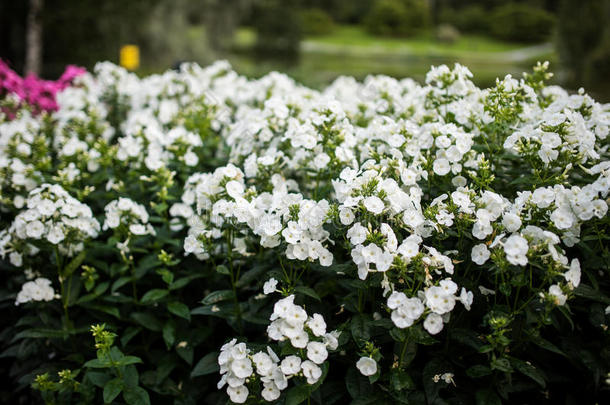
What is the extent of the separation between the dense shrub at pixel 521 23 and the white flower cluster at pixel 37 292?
39643mm

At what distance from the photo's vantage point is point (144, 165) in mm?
2889

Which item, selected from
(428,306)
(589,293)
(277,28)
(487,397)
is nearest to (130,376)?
(428,306)

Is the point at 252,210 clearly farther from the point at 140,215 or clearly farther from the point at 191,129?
the point at 191,129

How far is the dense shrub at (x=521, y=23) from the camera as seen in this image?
118ft

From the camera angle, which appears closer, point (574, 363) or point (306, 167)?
point (574, 363)

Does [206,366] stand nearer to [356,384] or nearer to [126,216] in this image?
[356,384]

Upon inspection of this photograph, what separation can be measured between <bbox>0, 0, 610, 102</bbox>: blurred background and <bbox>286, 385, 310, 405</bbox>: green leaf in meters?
2.07

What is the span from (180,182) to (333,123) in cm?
117

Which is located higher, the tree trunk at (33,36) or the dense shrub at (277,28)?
the tree trunk at (33,36)

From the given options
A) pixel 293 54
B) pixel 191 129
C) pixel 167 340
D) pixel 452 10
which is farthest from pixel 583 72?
pixel 452 10

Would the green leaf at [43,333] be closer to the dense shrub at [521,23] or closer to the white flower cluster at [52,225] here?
the white flower cluster at [52,225]

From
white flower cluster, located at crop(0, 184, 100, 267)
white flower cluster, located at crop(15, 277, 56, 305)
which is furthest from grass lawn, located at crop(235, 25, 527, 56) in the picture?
white flower cluster, located at crop(15, 277, 56, 305)

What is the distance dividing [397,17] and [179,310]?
146ft

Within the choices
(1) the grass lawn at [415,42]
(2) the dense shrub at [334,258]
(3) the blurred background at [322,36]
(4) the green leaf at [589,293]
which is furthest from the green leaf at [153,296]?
(1) the grass lawn at [415,42]
